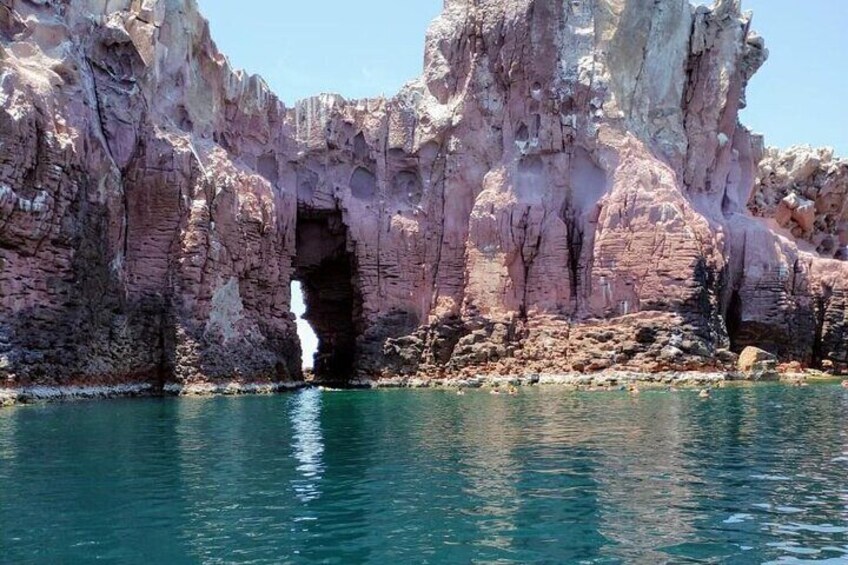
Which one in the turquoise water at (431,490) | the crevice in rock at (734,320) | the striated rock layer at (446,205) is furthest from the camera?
the crevice in rock at (734,320)

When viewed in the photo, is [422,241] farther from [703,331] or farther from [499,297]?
[703,331]

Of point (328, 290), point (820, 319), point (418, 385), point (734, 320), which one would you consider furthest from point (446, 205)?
point (820, 319)

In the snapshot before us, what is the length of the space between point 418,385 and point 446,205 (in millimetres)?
14449

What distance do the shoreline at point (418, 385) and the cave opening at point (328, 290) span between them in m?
7.25

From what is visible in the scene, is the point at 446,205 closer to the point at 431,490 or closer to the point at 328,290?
the point at 328,290

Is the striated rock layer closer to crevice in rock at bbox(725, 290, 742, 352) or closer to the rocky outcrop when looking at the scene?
crevice in rock at bbox(725, 290, 742, 352)

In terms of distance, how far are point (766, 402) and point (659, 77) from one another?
3384 centimetres

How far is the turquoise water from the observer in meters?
11.6

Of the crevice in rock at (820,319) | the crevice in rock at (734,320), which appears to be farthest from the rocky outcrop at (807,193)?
the crevice in rock at (734,320)

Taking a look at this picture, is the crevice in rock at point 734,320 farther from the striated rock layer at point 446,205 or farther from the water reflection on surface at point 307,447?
the water reflection on surface at point 307,447

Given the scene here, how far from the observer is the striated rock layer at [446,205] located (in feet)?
158

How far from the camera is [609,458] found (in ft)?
63.4

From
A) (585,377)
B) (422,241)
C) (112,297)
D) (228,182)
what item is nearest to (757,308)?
(585,377)

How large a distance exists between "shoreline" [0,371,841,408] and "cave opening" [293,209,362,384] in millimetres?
7253
